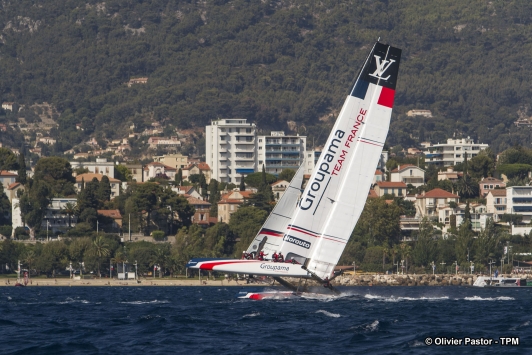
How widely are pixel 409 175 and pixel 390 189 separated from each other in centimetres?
1898

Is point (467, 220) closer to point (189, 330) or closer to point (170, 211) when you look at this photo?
point (170, 211)

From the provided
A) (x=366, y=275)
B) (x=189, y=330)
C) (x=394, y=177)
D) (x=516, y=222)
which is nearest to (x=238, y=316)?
(x=189, y=330)

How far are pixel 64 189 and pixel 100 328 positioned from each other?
110 m

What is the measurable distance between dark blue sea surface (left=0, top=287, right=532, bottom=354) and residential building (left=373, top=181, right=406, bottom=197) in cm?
10998

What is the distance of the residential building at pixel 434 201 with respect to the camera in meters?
155

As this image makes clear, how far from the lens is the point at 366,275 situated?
11450 centimetres

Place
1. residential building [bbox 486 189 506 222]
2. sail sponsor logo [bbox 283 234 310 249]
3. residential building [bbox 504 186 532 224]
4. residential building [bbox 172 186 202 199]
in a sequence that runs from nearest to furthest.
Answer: sail sponsor logo [bbox 283 234 310 249], residential building [bbox 504 186 532 224], residential building [bbox 486 189 506 222], residential building [bbox 172 186 202 199]

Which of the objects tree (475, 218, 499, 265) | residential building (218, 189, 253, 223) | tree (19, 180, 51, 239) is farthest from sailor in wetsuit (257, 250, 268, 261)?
residential building (218, 189, 253, 223)

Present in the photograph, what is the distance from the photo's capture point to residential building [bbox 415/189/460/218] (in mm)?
155000

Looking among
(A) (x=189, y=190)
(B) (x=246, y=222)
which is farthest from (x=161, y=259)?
(A) (x=189, y=190)

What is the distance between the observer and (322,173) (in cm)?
5034

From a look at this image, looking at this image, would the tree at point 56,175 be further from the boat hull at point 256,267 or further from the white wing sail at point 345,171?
the white wing sail at point 345,171

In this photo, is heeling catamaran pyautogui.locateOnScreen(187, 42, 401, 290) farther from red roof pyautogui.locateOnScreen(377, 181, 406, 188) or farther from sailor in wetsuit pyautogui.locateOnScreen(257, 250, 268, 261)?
red roof pyautogui.locateOnScreen(377, 181, 406, 188)

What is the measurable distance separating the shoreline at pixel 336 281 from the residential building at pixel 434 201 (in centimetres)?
3666
